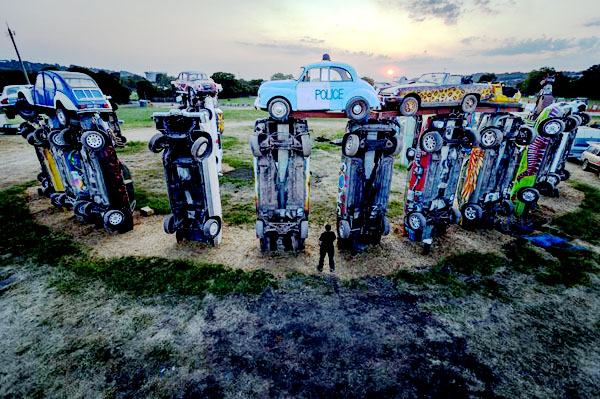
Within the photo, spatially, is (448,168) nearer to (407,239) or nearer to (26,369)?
(407,239)

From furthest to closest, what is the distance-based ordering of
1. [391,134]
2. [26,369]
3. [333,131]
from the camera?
1. [333,131]
2. [391,134]
3. [26,369]

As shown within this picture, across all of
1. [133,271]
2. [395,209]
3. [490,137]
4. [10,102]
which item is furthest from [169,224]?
[490,137]

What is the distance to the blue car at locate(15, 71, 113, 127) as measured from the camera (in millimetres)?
7992

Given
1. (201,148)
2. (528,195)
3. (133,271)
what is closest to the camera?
(201,148)

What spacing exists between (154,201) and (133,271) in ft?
15.5

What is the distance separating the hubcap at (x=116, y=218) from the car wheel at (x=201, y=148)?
3.75m

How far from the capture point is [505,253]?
324 inches

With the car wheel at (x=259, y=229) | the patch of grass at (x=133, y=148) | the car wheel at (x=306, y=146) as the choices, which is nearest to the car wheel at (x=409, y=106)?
the car wheel at (x=306, y=146)

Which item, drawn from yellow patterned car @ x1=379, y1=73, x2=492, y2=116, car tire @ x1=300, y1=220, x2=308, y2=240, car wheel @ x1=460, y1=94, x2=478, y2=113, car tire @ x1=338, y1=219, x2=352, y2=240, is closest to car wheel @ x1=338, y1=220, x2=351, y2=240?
car tire @ x1=338, y1=219, x2=352, y2=240

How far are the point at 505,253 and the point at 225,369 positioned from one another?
7.99 metres

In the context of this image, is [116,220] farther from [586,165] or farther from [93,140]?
[586,165]

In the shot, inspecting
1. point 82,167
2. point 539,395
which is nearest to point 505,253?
point 539,395

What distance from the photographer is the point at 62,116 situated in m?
8.33

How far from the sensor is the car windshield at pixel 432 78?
907 cm
